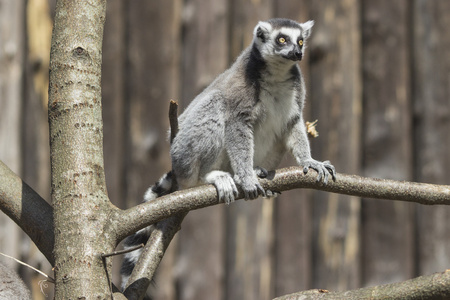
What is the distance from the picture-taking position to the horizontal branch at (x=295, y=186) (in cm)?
226

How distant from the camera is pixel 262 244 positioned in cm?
401

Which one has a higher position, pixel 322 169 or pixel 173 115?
pixel 173 115

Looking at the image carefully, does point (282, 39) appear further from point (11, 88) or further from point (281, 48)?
point (11, 88)

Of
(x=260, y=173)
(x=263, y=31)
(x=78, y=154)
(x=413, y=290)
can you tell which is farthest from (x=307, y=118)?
(x=413, y=290)

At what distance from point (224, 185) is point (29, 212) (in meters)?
0.85

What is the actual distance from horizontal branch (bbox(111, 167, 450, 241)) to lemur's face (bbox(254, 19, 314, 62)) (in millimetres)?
768

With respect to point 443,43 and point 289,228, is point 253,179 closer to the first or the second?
point 289,228

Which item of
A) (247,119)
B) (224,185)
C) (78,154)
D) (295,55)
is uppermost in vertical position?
(295,55)

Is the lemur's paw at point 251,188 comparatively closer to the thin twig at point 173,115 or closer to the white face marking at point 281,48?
the thin twig at point 173,115

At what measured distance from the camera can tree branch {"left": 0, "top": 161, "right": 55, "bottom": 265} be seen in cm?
231

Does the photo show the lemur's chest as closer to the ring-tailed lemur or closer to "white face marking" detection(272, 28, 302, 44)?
the ring-tailed lemur

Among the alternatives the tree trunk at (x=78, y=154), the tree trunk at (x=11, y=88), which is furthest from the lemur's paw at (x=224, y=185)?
the tree trunk at (x=11, y=88)

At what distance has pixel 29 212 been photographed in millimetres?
2318

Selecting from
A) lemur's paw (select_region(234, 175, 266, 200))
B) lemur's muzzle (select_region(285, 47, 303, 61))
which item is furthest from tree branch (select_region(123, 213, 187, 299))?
lemur's muzzle (select_region(285, 47, 303, 61))
